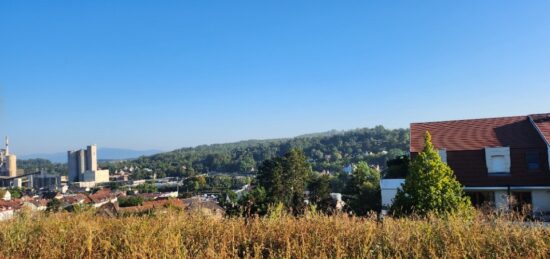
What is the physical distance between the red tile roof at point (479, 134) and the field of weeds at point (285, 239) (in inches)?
589

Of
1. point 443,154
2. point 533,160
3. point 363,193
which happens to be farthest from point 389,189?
point 363,193

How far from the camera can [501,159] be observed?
16.7 meters

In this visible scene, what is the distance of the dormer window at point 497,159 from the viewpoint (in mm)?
16550

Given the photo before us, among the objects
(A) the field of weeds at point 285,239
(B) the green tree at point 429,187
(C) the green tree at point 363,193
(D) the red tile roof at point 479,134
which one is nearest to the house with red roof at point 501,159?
(D) the red tile roof at point 479,134

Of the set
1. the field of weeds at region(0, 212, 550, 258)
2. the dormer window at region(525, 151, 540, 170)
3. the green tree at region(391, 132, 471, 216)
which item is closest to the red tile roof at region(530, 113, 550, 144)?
the dormer window at region(525, 151, 540, 170)

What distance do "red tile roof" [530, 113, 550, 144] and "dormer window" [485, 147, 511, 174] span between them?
56.7 inches

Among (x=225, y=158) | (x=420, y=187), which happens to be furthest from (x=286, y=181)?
(x=225, y=158)

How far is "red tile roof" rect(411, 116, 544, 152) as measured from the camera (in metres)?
16.9

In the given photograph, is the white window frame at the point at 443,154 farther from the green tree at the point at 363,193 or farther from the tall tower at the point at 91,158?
the tall tower at the point at 91,158

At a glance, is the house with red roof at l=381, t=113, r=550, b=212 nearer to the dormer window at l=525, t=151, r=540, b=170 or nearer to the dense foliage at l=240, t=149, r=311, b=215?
the dormer window at l=525, t=151, r=540, b=170

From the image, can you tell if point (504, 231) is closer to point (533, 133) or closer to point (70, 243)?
point (70, 243)

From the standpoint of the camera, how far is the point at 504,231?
10.8ft

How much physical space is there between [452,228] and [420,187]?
33.6 ft

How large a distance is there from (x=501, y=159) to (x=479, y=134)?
1743 millimetres
